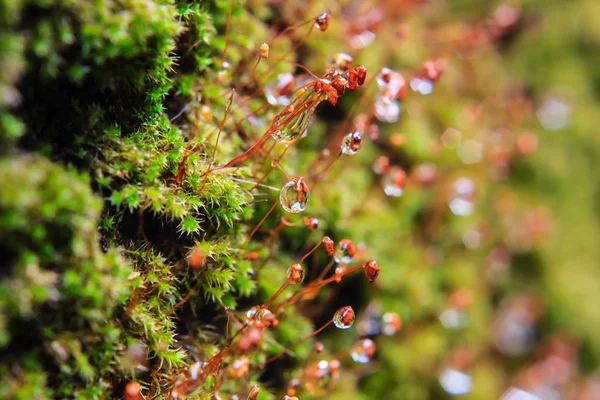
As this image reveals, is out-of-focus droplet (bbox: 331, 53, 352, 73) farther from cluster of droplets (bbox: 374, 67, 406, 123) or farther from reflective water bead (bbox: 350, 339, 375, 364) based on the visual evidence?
reflective water bead (bbox: 350, 339, 375, 364)

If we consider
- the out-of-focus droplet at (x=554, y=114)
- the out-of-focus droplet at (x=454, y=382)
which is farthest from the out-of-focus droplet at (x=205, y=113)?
the out-of-focus droplet at (x=554, y=114)

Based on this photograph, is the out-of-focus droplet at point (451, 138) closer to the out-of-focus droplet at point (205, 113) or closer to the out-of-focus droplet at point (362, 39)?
the out-of-focus droplet at point (362, 39)

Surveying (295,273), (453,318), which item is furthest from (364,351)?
(453,318)

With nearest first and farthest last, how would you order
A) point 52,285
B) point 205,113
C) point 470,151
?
point 52,285 < point 205,113 < point 470,151

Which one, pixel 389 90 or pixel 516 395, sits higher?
pixel 389 90

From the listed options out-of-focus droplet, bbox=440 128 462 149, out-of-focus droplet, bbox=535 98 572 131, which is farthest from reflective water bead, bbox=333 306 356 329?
out-of-focus droplet, bbox=535 98 572 131

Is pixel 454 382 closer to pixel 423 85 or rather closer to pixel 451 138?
pixel 451 138
